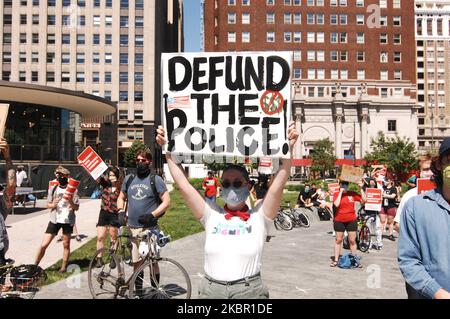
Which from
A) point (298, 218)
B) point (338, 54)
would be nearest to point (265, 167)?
point (298, 218)

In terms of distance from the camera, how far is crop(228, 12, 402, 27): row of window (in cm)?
8188

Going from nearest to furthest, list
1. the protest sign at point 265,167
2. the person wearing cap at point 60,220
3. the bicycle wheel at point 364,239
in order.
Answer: the person wearing cap at point 60,220, the bicycle wheel at point 364,239, the protest sign at point 265,167

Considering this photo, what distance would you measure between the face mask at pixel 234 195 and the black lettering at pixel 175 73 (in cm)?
120

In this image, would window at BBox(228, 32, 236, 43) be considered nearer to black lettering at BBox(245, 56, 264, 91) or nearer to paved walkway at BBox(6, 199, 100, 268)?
paved walkway at BBox(6, 199, 100, 268)

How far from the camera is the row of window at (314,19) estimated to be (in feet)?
269

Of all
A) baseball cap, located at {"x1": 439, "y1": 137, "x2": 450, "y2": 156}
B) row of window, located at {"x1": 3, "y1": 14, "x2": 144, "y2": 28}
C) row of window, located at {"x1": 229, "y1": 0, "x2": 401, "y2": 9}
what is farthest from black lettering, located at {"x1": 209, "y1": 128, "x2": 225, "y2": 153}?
row of window, located at {"x1": 229, "y1": 0, "x2": 401, "y2": 9}

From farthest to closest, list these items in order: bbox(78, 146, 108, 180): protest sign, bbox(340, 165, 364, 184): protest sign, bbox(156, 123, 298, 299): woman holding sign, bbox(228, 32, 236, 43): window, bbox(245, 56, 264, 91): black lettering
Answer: bbox(228, 32, 236, 43): window
bbox(340, 165, 364, 184): protest sign
bbox(78, 146, 108, 180): protest sign
bbox(245, 56, 264, 91): black lettering
bbox(156, 123, 298, 299): woman holding sign

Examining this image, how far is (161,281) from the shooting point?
20.0ft

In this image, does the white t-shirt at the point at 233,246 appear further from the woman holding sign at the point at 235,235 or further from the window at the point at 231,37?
the window at the point at 231,37

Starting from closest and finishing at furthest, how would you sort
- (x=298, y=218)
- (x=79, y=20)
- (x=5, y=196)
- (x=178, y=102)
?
(x=178, y=102) → (x=5, y=196) → (x=298, y=218) → (x=79, y=20)

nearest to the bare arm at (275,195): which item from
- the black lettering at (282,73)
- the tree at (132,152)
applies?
the black lettering at (282,73)

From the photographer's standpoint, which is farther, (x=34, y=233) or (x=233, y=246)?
(x=34, y=233)

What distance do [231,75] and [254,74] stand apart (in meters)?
0.24

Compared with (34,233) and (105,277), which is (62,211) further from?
(34,233)
